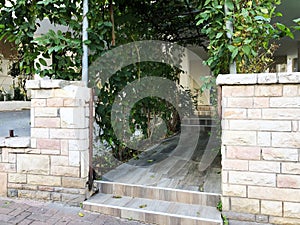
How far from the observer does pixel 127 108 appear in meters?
3.75

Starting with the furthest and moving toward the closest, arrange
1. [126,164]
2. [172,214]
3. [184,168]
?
[126,164]
[184,168]
[172,214]

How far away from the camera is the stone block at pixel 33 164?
8.79 ft

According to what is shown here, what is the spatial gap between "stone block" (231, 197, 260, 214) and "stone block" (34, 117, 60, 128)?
184cm

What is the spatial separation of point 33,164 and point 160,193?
1383mm

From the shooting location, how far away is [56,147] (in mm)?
2629

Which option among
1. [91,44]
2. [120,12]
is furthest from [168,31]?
[91,44]

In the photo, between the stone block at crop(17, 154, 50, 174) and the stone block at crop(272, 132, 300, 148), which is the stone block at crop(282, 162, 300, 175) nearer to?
the stone block at crop(272, 132, 300, 148)

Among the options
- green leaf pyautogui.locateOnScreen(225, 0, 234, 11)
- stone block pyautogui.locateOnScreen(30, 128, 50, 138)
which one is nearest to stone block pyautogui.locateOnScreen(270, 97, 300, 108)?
green leaf pyautogui.locateOnScreen(225, 0, 234, 11)

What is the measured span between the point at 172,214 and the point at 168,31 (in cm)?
420

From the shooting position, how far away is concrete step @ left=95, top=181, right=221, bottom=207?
2445 millimetres

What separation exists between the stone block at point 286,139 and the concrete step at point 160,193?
→ 73cm

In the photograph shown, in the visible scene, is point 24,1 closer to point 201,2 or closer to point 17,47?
point 17,47

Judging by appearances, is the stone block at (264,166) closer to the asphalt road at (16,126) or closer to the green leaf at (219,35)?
the green leaf at (219,35)

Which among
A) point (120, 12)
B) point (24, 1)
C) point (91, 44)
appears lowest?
point (91, 44)
